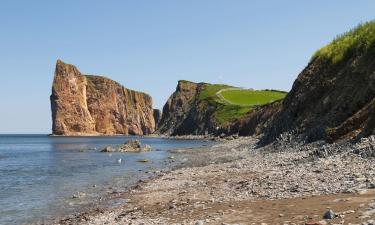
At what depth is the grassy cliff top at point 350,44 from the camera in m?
46.1

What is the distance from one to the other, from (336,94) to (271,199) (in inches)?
1163

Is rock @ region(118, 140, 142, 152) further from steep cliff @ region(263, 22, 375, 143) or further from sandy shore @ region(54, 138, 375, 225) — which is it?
sandy shore @ region(54, 138, 375, 225)

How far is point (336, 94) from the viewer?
45.5 metres

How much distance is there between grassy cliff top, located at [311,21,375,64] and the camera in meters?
46.1

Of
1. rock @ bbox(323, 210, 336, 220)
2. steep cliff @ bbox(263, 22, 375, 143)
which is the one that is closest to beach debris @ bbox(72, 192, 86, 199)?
steep cliff @ bbox(263, 22, 375, 143)

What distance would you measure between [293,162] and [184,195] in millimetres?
9300

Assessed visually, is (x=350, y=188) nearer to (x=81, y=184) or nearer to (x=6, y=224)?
(x=6, y=224)

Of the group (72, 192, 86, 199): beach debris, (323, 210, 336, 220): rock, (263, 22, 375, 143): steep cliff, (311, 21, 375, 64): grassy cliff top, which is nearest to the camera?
(323, 210, 336, 220): rock

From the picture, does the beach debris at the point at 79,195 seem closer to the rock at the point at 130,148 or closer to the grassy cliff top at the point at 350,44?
the grassy cliff top at the point at 350,44

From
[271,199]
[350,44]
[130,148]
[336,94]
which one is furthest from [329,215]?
[130,148]

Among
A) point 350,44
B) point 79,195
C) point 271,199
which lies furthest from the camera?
point 350,44

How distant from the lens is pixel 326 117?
4181 cm

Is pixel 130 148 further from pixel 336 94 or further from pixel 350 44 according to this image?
pixel 336 94

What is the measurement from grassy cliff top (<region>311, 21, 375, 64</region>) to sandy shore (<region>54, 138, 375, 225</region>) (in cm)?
1954
